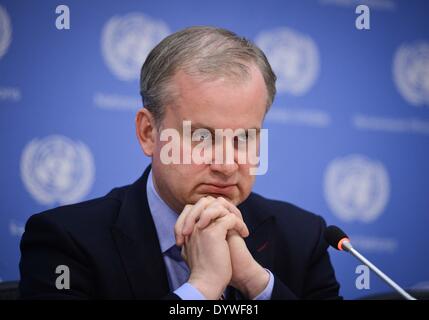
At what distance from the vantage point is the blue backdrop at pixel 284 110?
2.86 metres

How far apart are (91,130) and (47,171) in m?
0.28

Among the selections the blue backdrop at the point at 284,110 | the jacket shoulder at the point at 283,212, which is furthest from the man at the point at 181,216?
the blue backdrop at the point at 284,110

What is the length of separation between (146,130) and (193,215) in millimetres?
412

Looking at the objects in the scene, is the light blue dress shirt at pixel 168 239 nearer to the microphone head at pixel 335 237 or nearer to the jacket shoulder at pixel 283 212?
the microphone head at pixel 335 237

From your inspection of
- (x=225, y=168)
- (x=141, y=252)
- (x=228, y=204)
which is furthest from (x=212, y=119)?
(x=141, y=252)

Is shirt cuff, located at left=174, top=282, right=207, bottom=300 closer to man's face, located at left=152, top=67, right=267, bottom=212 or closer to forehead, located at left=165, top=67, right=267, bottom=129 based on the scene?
man's face, located at left=152, top=67, right=267, bottom=212

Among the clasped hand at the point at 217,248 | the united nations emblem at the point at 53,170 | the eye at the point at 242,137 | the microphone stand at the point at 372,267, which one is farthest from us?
the united nations emblem at the point at 53,170

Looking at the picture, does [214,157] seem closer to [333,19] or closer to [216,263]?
[216,263]

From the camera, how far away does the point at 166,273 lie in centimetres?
214

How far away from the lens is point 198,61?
6.72 ft

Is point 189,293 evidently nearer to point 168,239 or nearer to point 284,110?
point 168,239

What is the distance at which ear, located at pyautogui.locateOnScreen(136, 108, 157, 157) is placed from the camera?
7.22 feet

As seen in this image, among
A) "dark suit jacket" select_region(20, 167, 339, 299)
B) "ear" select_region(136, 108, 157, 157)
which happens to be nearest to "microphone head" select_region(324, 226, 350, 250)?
"dark suit jacket" select_region(20, 167, 339, 299)

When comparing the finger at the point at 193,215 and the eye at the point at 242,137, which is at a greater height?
the eye at the point at 242,137
